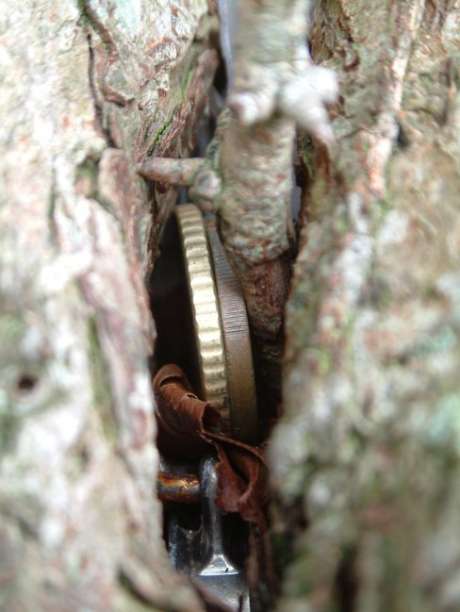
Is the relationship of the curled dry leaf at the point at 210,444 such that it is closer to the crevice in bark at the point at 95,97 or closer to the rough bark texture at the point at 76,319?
the rough bark texture at the point at 76,319

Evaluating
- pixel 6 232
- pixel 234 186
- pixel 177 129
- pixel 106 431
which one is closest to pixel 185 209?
pixel 177 129

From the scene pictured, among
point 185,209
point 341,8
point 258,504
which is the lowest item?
point 258,504

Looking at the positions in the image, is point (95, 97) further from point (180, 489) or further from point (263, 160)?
point (180, 489)

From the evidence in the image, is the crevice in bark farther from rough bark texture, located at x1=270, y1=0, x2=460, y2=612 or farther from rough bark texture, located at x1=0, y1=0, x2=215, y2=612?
rough bark texture, located at x1=270, y1=0, x2=460, y2=612

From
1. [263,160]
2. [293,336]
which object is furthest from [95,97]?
[293,336]

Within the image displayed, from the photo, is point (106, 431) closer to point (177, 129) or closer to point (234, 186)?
point (234, 186)

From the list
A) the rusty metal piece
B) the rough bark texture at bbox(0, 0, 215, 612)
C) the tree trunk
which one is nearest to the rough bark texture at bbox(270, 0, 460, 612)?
the tree trunk
